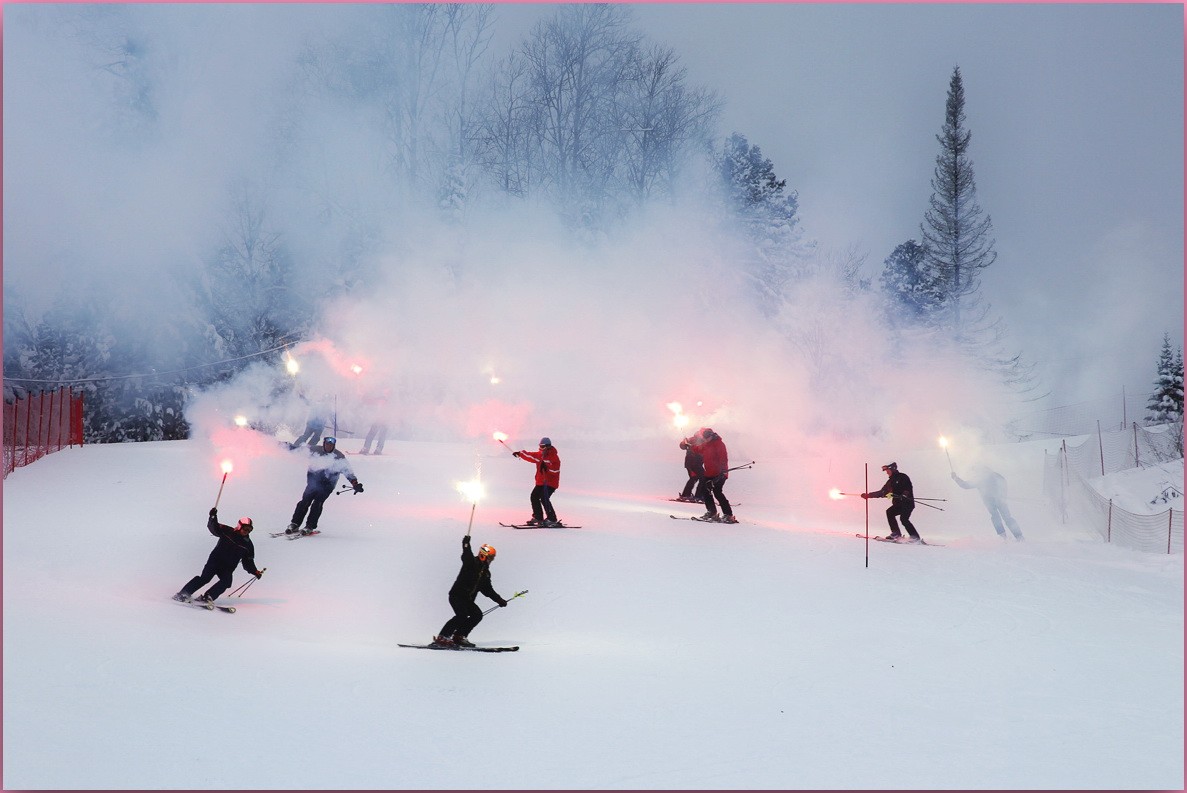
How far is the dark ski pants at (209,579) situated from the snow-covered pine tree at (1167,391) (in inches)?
1389

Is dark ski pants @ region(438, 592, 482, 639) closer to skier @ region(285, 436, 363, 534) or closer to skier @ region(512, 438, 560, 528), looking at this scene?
skier @ region(285, 436, 363, 534)

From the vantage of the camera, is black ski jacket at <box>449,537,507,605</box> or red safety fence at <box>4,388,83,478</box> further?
red safety fence at <box>4,388,83,478</box>

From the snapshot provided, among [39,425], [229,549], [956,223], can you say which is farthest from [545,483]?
[956,223]

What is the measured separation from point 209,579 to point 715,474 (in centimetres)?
962

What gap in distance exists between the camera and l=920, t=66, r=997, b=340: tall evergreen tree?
49938 millimetres

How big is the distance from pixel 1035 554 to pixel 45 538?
15.4 meters

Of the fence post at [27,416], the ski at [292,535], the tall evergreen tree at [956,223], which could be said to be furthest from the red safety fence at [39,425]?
the tall evergreen tree at [956,223]

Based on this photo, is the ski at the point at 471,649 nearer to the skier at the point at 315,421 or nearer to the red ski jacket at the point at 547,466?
the red ski jacket at the point at 547,466

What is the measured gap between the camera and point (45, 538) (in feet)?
44.7

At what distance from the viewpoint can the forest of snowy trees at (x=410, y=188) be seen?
37.1 m

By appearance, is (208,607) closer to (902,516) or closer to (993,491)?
(902,516)

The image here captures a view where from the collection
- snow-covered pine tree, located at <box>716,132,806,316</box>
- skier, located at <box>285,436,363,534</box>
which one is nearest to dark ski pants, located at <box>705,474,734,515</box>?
skier, located at <box>285,436,363,534</box>

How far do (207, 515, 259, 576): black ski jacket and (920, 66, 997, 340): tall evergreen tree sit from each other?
44.2m

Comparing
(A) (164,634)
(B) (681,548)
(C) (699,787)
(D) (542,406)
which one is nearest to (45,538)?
(A) (164,634)
